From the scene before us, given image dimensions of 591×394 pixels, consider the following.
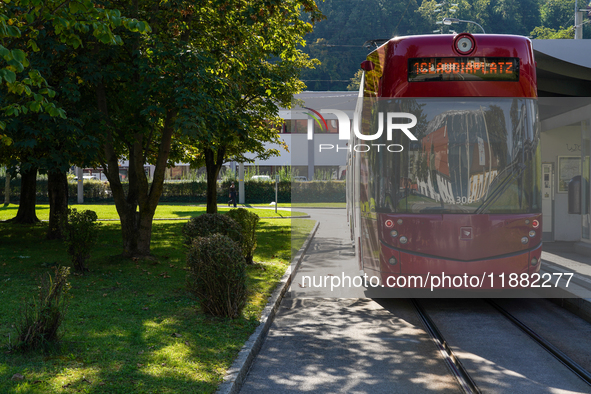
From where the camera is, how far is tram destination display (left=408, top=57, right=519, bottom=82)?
25.8ft

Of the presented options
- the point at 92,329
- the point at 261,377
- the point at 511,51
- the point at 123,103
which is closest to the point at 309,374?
the point at 261,377

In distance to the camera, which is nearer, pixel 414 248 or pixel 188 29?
pixel 414 248

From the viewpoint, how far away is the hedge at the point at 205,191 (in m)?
47.1

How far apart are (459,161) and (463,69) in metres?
1.35

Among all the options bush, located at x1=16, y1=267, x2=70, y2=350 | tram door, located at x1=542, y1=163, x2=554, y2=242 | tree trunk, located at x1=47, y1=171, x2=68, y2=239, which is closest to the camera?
bush, located at x1=16, y1=267, x2=70, y2=350

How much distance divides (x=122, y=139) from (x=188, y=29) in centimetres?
293

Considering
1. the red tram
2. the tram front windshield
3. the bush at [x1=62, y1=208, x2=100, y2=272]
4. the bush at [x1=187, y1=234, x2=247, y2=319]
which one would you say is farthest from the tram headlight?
the bush at [x1=62, y1=208, x2=100, y2=272]

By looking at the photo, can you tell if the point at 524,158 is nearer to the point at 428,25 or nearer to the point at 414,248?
the point at 414,248

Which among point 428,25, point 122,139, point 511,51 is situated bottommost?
point 122,139

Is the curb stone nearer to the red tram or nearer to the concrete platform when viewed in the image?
the red tram

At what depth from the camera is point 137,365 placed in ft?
17.6

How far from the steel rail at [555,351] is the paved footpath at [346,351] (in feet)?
4.13

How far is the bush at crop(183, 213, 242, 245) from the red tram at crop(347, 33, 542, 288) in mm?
3303

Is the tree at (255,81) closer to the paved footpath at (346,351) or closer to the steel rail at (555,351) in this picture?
the paved footpath at (346,351)
